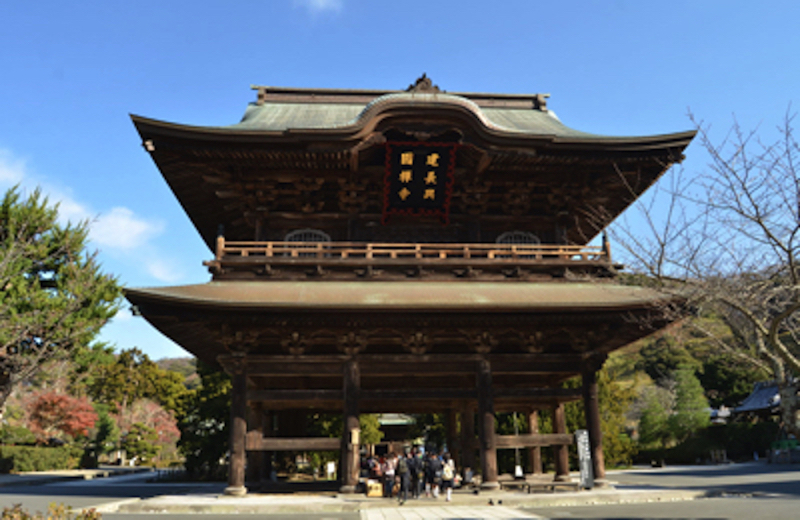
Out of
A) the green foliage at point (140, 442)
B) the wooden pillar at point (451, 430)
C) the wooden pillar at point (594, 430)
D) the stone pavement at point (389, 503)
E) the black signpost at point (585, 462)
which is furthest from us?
the green foliage at point (140, 442)

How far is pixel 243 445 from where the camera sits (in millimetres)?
14664

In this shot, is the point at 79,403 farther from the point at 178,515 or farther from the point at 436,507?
the point at 436,507

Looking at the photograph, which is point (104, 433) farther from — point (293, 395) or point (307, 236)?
point (293, 395)

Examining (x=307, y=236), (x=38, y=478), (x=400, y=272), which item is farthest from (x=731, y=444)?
(x=38, y=478)

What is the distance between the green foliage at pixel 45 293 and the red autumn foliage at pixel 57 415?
702 cm

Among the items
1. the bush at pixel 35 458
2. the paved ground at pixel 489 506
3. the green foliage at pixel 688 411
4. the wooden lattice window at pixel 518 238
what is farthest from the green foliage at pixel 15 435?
the green foliage at pixel 688 411

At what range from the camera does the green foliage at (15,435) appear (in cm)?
3719

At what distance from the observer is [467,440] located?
17.0m

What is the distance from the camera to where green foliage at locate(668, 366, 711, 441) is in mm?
42812

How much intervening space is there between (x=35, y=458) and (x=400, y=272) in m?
35.0

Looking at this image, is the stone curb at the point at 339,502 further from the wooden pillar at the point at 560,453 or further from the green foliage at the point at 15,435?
the green foliage at the point at 15,435

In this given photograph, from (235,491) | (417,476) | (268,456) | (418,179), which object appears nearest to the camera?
(235,491)

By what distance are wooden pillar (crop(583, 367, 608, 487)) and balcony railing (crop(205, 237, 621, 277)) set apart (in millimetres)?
3416

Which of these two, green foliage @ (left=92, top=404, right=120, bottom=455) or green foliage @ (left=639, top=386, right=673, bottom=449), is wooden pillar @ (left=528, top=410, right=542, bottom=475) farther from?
green foliage @ (left=92, top=404, right=120, bottom=455)
